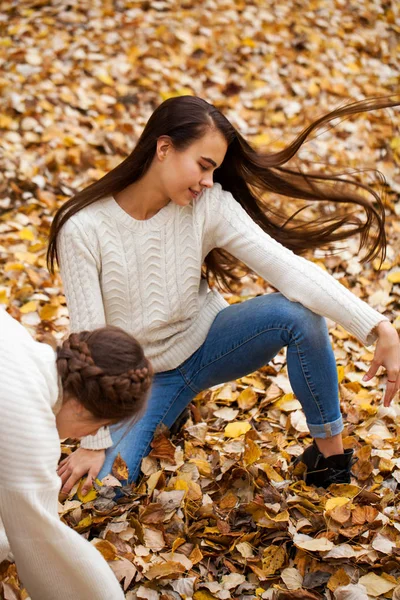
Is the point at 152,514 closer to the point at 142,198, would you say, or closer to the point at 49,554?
the point at 49,554

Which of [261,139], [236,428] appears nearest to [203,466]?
[236,428]

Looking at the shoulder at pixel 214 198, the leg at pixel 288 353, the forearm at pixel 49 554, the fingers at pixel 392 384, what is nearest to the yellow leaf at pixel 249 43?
the shoulder at pixel 214 198

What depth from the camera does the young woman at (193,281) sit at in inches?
71.4

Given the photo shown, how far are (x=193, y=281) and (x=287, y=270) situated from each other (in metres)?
0.29

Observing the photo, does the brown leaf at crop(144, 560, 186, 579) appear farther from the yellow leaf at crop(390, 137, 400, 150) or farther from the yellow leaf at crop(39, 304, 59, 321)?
the yellow leaf at crop(390, 137, 400, 150)

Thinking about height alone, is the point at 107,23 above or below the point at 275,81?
above

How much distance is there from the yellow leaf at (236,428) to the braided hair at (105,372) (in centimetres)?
79

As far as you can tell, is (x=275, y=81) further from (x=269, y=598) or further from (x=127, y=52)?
(x=269, y=598)

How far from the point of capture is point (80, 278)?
1.85 m

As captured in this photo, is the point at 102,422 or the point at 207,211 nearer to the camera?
the point at 102,422

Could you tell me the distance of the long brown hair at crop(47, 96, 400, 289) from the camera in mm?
1809

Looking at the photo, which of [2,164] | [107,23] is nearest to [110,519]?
[2,164]

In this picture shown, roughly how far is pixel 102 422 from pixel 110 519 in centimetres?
52

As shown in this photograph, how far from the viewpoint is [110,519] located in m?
1.82
